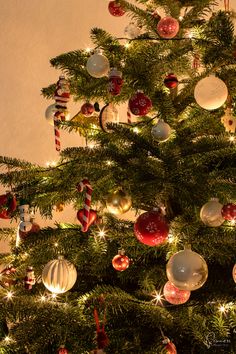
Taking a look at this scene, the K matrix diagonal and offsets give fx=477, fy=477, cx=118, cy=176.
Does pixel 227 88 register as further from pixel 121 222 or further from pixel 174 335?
pixel 174 335

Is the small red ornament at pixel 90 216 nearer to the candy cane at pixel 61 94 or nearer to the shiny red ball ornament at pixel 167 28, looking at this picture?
the candy cane at pixel 61 94

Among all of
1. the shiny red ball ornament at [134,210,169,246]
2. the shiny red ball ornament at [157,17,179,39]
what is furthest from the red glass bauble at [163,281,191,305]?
the shiny red ball ornament at [157,17,179,39]

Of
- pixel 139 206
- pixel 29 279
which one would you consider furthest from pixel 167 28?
pixel 29 279

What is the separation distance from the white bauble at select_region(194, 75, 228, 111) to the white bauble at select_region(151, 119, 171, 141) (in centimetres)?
9

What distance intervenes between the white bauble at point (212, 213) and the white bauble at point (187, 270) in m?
0.09

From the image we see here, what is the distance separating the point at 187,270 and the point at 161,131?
0.31 m

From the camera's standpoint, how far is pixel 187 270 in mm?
851

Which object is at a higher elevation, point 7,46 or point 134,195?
point 7,46

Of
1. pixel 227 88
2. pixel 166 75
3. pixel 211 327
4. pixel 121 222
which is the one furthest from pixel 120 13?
pixel 211 327

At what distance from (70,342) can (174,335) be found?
0.24 metres

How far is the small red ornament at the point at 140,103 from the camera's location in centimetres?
102

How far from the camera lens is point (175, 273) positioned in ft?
2.82

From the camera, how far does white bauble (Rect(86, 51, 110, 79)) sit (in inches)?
42.2

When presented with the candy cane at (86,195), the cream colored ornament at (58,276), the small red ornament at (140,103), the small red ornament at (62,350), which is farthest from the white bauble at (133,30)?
the small red ornament at (62,350)
